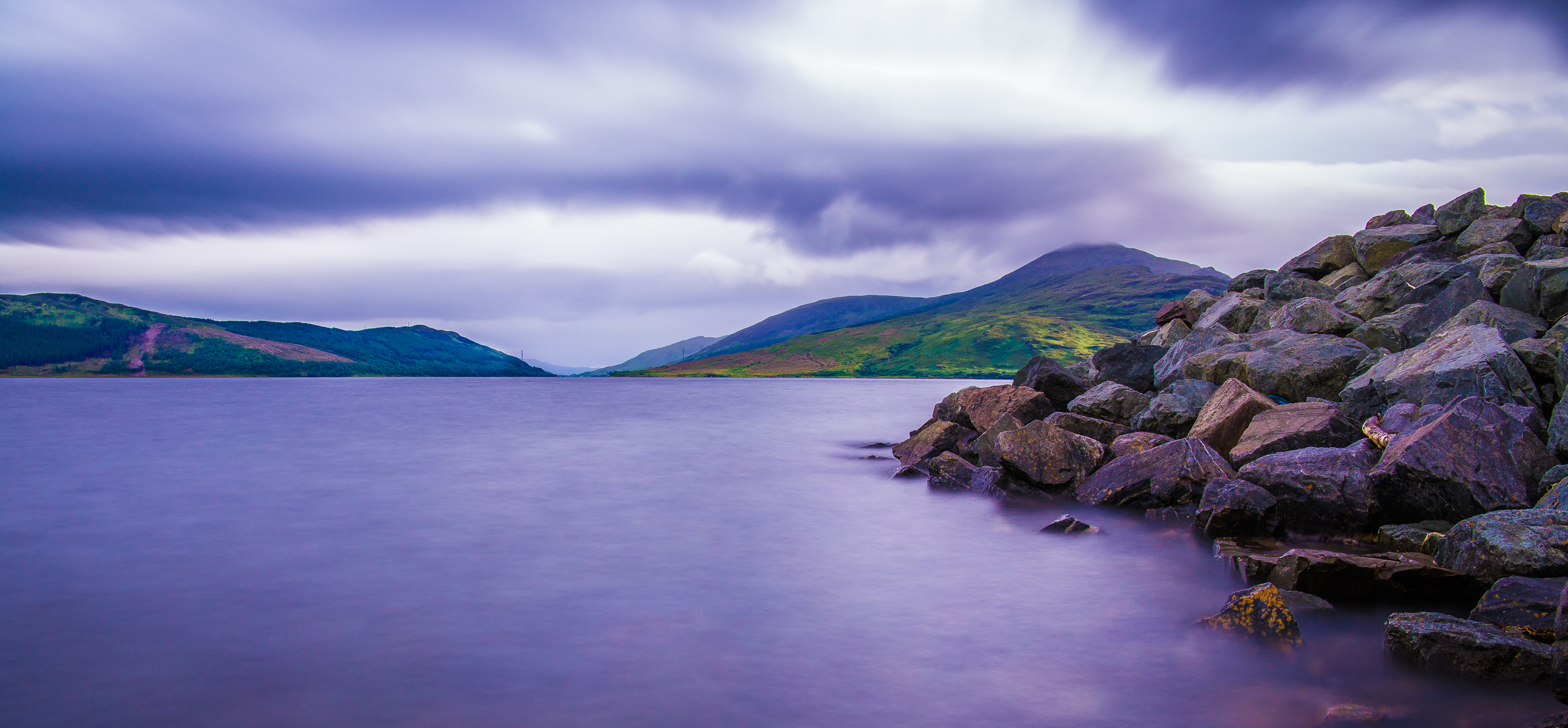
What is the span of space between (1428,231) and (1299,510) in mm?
20069

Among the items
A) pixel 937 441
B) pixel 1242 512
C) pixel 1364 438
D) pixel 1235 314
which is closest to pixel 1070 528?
pixel 1242 512

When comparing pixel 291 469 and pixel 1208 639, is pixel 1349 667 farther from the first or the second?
pixel 291 469

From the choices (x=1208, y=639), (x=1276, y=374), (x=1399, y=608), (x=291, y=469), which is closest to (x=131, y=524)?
(x=291, y=469)

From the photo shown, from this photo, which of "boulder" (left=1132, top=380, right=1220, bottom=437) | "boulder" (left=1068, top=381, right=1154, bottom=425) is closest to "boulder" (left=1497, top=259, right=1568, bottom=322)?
"boulder" (left=1132, top=380, right=1220, bottom=437)

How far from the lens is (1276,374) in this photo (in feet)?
69.4

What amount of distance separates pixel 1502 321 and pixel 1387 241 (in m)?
10.8

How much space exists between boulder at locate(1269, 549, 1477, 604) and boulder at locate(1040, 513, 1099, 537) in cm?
576

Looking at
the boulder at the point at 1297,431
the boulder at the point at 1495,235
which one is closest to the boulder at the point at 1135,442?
the boulder at the point at 1297,431

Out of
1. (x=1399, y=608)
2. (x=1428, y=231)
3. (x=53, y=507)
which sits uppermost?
(x=1428, y=231)

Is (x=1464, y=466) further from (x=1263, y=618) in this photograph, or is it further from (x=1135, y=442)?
(x=1135, y=442)

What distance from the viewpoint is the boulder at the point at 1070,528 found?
17125mm

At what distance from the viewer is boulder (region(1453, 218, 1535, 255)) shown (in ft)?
83.2

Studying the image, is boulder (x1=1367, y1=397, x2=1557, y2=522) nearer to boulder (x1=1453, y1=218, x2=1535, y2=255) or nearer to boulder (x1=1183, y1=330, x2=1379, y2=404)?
boulder (x1=1183, y1=330, x2=1379, y2=404)

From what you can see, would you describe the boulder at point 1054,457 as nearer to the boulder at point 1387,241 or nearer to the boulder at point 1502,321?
the boulder at point 1502,321
